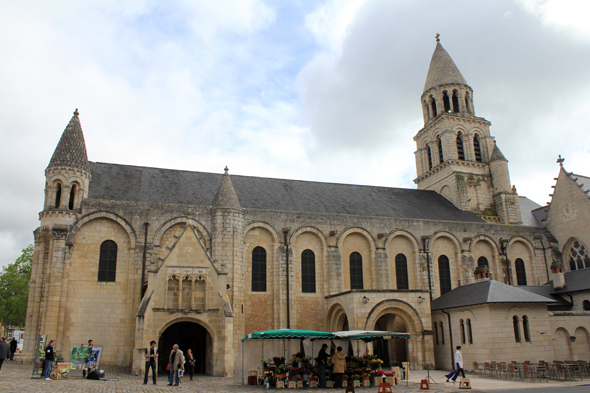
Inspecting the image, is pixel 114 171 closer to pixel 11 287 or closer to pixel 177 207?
pixel 177 207

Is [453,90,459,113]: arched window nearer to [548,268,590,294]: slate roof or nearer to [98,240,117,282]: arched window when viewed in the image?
[548,268,590,294]: slate roof

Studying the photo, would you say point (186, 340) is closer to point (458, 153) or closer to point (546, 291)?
point (546, 291)

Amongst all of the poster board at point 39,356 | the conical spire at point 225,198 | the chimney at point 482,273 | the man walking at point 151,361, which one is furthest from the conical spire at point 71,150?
the chimney at point 482,273

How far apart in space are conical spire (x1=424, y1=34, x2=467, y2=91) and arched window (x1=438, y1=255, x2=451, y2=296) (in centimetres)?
1816

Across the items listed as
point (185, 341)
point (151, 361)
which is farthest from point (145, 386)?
point (185, 341)

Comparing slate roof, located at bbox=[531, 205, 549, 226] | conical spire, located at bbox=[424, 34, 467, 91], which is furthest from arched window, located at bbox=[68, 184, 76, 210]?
slate roof, located at bbox=[531, 205, 549, 226]

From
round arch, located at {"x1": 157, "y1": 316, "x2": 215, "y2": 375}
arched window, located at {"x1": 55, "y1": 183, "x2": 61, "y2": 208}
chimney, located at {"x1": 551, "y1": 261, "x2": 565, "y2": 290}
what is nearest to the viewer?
round arch, located at {"x1": 157, "y1": 316, "x2": 215, "y2": 375}

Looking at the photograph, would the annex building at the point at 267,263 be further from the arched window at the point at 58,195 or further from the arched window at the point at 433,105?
the arched window at the point at 433,105

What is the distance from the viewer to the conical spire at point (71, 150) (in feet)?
85.5

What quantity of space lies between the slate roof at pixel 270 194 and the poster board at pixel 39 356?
8.29 meters

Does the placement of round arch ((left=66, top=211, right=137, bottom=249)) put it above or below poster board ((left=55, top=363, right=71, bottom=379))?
above

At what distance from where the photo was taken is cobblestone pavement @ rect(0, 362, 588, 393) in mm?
15445

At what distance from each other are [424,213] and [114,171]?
22.2 m

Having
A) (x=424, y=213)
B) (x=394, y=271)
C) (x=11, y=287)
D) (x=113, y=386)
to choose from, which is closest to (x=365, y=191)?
(x=424, y=213)
